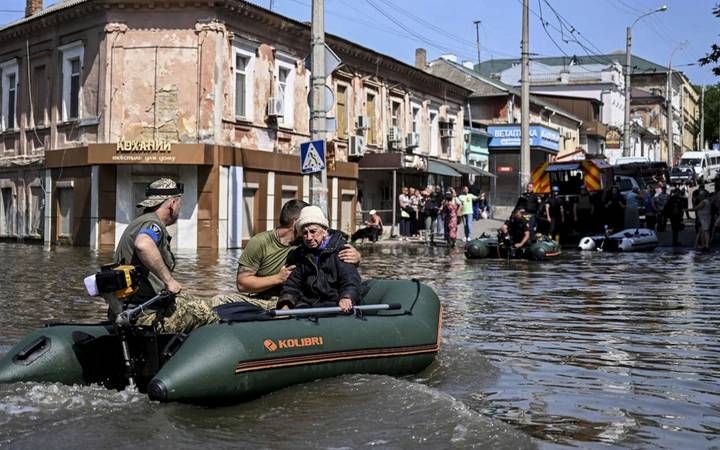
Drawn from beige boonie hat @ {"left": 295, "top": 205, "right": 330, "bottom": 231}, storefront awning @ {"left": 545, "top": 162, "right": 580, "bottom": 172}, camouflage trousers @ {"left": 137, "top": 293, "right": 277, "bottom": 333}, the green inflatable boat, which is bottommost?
the green inflatable boat

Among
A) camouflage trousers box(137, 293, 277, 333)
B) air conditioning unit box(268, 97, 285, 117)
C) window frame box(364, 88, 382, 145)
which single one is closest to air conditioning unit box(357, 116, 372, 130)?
window frame box(364, 88, 382, 145)

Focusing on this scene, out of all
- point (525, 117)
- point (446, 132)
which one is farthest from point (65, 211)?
point (446, 132)

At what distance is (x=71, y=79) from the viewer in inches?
1155

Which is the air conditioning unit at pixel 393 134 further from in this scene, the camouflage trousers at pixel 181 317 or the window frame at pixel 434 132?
the camouflage trousers at pixel 181 317

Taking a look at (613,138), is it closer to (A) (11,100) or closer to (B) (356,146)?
(B) (356,146)

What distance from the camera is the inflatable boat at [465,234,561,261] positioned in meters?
22.2

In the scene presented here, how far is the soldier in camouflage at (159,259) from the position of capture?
6.74 meters

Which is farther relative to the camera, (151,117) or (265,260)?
(151,117)

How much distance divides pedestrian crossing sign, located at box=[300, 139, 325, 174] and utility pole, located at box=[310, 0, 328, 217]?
26 cm

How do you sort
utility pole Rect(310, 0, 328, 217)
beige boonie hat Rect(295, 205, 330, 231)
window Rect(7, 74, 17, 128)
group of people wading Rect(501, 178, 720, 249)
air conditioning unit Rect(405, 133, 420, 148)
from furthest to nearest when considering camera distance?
air conditioning unit Rect(405, 133, 420, 148), window Rect(7, 74, 17, 128), group of people wading Rect(501, 178, 720, 249), utility pole Rect(310, 0, 328, 217), beige boonie hat Rect(295, 205, 330, 231)

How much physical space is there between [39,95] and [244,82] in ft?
23.0

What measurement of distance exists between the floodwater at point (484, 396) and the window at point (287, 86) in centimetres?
1739

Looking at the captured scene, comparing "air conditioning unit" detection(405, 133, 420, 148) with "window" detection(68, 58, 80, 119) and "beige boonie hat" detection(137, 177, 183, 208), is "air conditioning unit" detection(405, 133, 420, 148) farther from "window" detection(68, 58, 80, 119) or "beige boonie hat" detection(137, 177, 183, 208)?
"beige boonie hat" detection(137, 177, 183, 208)

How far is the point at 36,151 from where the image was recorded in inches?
1220
